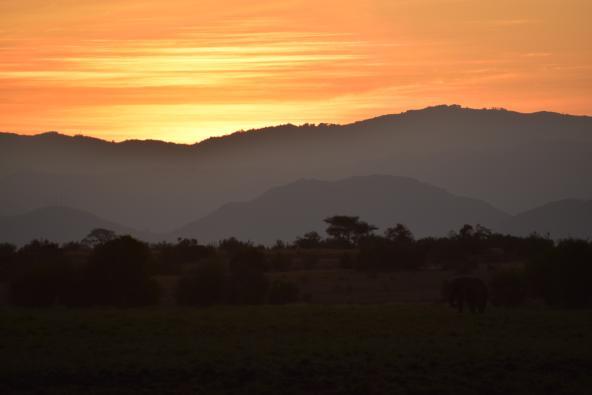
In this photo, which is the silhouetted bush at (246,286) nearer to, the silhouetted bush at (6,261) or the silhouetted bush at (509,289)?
the silhouetted bush at (509,289)

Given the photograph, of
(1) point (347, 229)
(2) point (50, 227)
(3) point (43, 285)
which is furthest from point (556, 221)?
(3) point (43, 285)

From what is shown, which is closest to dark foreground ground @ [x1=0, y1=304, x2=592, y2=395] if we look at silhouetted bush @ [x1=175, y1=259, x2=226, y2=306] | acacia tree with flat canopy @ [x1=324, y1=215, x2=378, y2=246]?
silhouetted bush @ [x1=175, y1=259, x2=226, y2=306]

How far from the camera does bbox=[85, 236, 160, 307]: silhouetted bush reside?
4681cm

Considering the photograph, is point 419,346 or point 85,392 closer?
point 85,392

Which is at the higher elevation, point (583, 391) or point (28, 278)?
point (28, 278)

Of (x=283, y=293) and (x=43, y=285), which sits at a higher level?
(x=43, y=285)

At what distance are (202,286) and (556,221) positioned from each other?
449 ft

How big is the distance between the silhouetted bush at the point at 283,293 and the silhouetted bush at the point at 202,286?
8.49ft

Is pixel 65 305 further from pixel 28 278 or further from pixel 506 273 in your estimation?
pixel 506 273

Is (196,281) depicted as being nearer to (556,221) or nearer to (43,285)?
(43,285)

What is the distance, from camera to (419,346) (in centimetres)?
2598

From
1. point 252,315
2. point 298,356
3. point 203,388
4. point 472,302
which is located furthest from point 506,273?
point 203,388

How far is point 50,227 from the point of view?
635 feet

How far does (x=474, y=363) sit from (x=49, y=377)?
9.77 m
